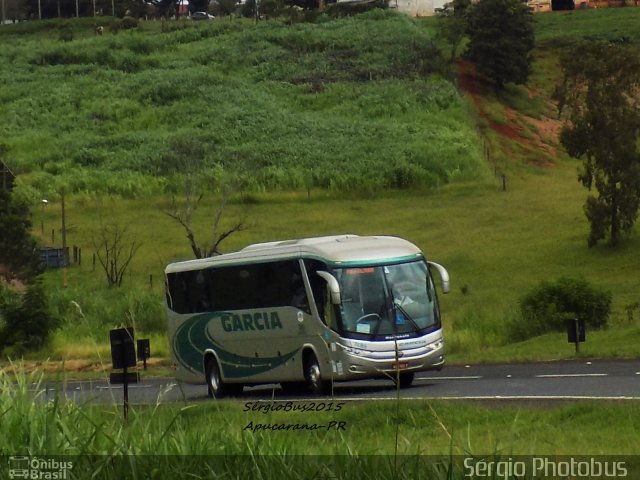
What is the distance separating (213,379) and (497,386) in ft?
19.7

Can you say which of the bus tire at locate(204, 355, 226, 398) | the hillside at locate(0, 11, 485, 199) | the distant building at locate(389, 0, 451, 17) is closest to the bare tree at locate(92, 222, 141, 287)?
the hillside at locate(0, 11, 485, 199)

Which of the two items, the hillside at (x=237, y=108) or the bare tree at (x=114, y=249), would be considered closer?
the bare tree at (x=114, y=249)

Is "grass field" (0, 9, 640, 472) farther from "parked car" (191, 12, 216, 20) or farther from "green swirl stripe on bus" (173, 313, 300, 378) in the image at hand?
"parked car" (191, 12, 216, 20)

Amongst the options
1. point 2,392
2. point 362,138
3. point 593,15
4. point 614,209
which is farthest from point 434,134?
point 2,392

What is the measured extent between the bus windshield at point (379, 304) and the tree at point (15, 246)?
25883mm

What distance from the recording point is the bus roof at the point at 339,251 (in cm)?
2145

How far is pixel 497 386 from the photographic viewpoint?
20219 mm

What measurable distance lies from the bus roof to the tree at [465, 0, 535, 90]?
236 ft

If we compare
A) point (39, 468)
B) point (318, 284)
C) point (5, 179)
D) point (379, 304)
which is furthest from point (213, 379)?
point (5, 179)

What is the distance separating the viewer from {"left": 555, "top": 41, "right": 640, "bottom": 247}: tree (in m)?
47.3

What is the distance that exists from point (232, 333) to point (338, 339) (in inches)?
121

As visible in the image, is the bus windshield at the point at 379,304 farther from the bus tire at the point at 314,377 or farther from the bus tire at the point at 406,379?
the bus tire at the point at 406,379

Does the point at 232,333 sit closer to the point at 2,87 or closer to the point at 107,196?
the point at 107,196

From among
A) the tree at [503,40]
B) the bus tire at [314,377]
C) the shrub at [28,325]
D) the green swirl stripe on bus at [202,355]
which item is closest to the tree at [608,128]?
the shrub at [28,325]
